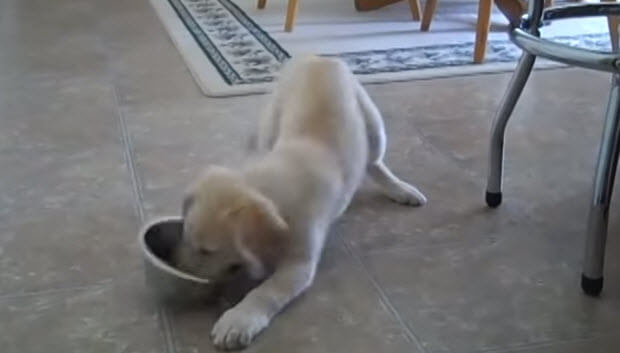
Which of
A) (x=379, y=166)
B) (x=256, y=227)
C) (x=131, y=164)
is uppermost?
(x=256, y=227)

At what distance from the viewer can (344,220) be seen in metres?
1.79

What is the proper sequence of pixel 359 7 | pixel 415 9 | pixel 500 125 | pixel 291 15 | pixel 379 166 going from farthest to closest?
pixel 359 7 → pixel 415 9 → pixel 291 15 → pixel 379 166 → pixel 500 125

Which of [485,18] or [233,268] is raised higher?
[233,268]

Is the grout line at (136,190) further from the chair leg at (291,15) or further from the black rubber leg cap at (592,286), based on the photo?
the chair leg at (291,15)

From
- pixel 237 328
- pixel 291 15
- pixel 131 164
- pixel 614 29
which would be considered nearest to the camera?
pixel 237 328

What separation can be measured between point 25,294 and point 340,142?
60 centimetres

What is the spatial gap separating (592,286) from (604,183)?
0.55ft

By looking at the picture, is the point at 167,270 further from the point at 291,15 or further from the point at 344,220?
the point at 291,15

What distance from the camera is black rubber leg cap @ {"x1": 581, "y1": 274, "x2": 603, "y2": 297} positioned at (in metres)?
1.50

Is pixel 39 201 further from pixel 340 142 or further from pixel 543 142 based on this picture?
pixel 543 142

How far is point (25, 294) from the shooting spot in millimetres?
1497

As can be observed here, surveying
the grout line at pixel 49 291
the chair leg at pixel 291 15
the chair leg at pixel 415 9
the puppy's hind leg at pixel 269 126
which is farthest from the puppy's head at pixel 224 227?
the chair leg at pixel 415 9

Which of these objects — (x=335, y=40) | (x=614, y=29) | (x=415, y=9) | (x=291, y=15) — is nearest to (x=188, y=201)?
(x=335, y=40)

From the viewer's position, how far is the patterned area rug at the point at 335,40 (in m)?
2.74
